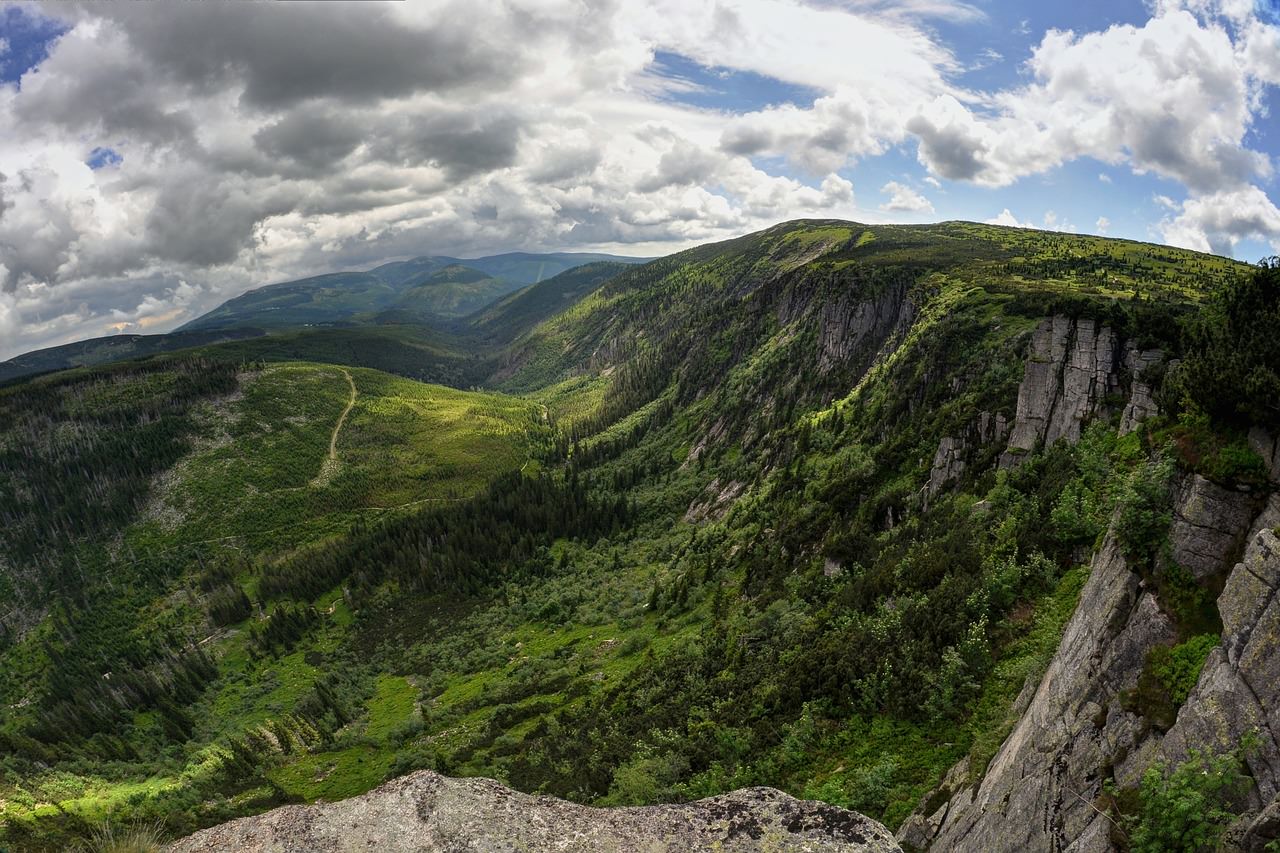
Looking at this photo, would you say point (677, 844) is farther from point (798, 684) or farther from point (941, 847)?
point (798, 684)

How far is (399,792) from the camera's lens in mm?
15086

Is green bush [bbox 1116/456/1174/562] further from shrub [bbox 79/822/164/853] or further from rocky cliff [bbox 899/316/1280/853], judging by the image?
shrub [bbox 79/822/164/853]

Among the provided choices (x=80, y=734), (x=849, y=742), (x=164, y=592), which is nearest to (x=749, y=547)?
(x=849, y=742)

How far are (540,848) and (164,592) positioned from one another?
236 meters

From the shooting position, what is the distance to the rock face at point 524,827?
44.9 feet

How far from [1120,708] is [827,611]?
101 ft

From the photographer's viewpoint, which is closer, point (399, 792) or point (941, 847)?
point (399, 792)

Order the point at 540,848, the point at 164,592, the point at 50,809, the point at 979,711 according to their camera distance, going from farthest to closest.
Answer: the point at 164,592 → the point at 50,809 → the point at 979,711 → the point at 540,848

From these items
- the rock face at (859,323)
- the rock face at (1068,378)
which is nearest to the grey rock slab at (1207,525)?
the rock face at (1068,378)

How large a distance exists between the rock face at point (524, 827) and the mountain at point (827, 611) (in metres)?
5.50

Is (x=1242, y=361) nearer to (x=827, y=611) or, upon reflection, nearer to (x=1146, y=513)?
(x=1146, y=513)

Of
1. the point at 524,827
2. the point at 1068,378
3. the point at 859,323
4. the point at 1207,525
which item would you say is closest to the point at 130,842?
the point at 524,827

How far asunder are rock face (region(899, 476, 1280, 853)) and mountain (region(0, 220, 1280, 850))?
86 mm

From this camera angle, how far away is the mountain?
1472cm
